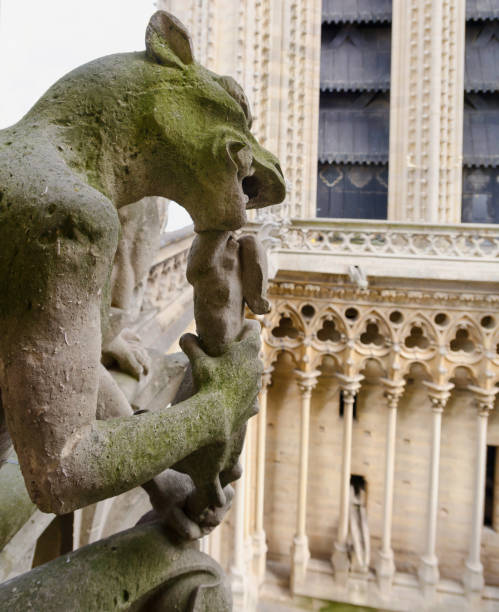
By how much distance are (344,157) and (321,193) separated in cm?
67

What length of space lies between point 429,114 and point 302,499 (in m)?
4.59

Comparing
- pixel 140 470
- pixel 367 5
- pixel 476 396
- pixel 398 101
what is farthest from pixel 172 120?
pixel 367 5

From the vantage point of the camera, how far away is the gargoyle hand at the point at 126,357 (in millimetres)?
1320

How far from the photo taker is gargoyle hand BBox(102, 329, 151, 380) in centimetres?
132

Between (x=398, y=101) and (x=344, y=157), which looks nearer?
(x=398, y=101)

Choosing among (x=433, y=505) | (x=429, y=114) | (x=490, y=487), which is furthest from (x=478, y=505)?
(x=429, y=114)

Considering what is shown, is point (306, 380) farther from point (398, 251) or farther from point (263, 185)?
point (263, 185)

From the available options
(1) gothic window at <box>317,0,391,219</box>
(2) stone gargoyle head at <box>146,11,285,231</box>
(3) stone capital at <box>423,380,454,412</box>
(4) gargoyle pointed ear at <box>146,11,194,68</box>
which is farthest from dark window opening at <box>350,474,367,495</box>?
(4) gargoyle pointed ear at <box>146,11,194,68</box>

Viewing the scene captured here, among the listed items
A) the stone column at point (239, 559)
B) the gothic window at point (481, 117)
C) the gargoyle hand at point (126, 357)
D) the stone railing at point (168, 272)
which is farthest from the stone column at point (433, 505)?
the gothic window at point (481, 117)

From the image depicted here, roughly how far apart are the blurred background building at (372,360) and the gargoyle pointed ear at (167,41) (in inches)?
97.2

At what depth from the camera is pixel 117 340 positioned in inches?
52.7

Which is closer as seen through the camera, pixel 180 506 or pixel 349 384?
pixel 180 506

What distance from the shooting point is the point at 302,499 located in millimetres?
4398

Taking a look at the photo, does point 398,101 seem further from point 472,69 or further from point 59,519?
point 59,519
